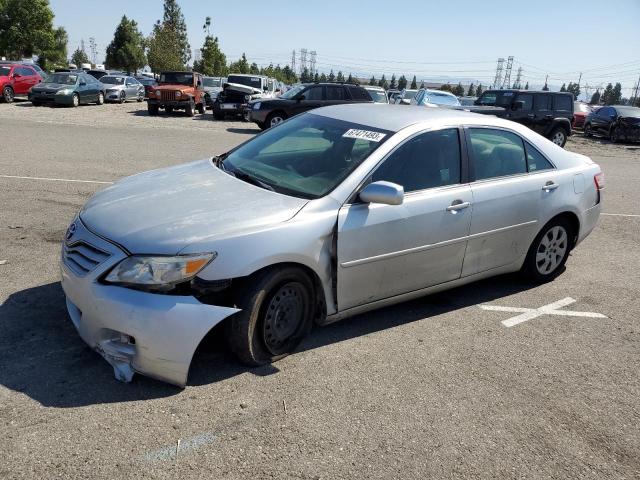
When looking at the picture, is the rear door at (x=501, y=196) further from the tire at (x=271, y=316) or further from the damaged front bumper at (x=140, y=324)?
the damaged front bumper at (x=140, y=324)

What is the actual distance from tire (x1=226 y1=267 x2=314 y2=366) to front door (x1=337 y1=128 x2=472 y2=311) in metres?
0.30

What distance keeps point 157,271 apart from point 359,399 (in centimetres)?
141

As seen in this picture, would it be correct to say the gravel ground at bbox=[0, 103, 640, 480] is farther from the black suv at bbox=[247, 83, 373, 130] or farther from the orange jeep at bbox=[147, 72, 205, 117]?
the orange jeep at bbox=[147, 72, 205, 117]

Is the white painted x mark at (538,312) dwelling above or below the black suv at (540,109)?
below

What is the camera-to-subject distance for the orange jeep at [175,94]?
22922 mm

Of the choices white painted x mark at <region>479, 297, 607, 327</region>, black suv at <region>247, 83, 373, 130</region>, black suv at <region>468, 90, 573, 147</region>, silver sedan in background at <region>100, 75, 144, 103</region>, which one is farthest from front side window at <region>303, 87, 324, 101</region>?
white painted x mark at <region>479, 297, 607, 327</region>

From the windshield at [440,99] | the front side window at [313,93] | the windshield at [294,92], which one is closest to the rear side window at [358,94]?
the front side window at [313,93]

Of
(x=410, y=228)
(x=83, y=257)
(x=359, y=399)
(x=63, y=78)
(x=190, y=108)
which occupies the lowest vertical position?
(x=359, y=399)

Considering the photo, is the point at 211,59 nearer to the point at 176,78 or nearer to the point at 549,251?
the point at 176,78

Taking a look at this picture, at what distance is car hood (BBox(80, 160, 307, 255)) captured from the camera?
10.5 feet

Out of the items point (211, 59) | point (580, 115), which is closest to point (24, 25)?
point (211, 59)

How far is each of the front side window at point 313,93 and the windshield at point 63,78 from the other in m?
12.1

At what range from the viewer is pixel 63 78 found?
24.3 metres

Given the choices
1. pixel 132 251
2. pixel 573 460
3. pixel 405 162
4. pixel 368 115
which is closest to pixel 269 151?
pixel 368 115
